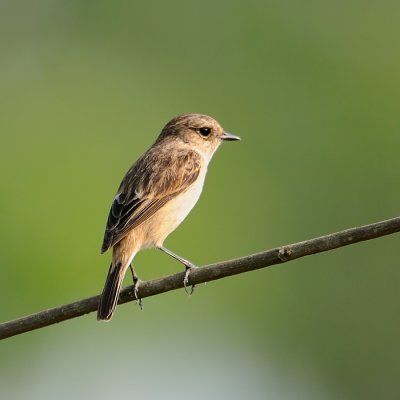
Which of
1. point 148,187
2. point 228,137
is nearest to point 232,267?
point 148,187

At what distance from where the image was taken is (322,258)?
392 inches

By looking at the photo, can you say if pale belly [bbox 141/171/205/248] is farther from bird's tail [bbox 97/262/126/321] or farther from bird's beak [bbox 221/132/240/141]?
bird's beak [bbox 221/132/240/141]

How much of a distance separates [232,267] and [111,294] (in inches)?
58.6

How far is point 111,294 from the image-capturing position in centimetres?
644

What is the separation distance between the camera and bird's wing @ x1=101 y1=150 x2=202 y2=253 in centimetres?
699

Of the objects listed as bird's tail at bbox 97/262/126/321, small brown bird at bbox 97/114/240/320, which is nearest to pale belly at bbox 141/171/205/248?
small brown bird at bbox 97/114/240/320

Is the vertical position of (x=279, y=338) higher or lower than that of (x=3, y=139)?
lower

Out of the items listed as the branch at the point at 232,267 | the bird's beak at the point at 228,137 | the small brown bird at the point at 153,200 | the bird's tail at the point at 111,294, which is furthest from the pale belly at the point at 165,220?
the branch at the point at 232,267

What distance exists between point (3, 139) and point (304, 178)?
9.45 feet

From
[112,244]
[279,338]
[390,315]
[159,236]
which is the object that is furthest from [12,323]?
[390,315]

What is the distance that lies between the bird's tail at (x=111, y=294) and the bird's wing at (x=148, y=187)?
18cm

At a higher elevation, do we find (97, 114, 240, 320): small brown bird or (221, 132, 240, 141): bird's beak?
(221, 132, 240, 141): bird's beak

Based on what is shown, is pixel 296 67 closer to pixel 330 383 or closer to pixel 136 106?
→ pixel 136 106

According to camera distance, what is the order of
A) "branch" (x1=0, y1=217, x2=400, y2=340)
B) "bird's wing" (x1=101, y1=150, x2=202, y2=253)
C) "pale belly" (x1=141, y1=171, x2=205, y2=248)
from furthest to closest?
"pale belly" (x1=141, y1=171, x2=205, y2=248) → "bird's wing" (x1=101, y1=150, x2=202, y2=253) → "branch" (x1=0, y1=217, x2=400, y2=340)
